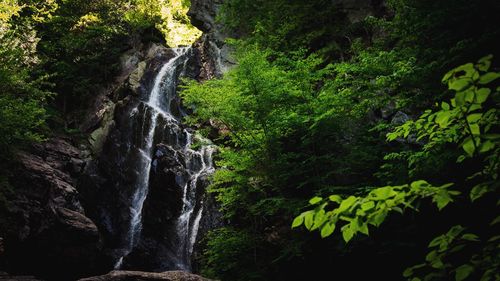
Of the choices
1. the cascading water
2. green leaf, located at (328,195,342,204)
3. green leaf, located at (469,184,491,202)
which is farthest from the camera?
the cascading water

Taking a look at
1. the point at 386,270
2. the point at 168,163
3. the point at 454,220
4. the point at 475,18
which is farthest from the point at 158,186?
the point at 475,18

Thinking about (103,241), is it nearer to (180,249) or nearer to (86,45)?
(180,249)

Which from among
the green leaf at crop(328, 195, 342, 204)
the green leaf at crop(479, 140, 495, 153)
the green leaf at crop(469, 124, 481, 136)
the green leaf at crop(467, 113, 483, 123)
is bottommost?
the green leaf at crop(328, 195, 342, 204)

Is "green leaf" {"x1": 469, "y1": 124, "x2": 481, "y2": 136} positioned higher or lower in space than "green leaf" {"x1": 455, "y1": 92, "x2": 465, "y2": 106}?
lower

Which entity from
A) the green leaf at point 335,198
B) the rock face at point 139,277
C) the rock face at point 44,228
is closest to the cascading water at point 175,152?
the rock face at point 44,228

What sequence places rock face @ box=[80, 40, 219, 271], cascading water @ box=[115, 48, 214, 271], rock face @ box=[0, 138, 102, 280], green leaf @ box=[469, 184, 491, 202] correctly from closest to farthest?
green leaf @ box=[469, 184, 491, 202]
rock face @ box=[0, 138, 102, 280]
cascading water @ box=[115, 48, 214, 271]
rock face @ box=[80, 40, 219, 271]

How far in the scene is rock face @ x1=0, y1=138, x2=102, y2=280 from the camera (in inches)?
418

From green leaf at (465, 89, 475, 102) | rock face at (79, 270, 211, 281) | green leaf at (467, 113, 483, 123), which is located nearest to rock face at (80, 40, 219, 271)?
rock face at (79, 270, 211, 281)

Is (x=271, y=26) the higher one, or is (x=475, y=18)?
(x=271, y=26)

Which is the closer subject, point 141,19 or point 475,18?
point 475,18

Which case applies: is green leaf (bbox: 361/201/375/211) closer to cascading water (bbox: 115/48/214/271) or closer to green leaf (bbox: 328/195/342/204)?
green leaf (bbox: 328/195/342/204)

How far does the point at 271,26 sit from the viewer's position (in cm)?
1623

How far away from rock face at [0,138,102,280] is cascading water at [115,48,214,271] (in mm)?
2268

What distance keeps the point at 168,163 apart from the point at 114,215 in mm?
3851
